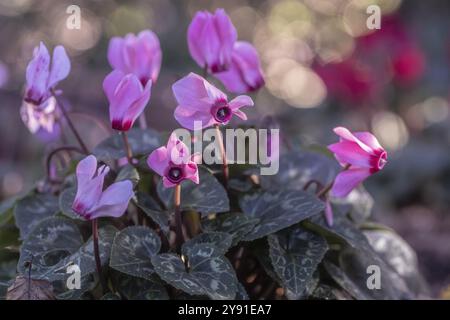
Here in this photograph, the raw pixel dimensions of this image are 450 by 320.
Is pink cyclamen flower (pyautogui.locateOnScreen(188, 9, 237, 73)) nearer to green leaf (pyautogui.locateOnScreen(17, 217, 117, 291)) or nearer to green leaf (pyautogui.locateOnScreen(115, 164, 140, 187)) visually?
green leaf (pyautogui.locateOnScreen(115, 164, 140, 187))

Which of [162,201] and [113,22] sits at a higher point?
[113,22]

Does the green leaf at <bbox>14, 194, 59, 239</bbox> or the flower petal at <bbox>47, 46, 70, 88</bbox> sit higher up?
the flower petal at <bbox>47, 46, 70, 88</bbox>

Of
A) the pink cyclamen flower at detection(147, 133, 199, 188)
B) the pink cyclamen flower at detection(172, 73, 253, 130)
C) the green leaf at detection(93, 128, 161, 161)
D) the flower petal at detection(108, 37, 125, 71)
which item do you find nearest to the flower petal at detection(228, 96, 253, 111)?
the pink cyclamen flower at detection(172, 73, 253, 130)

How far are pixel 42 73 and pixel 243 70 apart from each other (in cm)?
48

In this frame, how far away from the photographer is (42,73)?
154cm

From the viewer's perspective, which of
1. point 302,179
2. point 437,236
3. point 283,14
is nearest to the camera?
point 302,179

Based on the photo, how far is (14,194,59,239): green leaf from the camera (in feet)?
5.63

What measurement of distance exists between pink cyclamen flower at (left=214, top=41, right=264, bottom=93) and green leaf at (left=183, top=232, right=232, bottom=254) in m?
0.41

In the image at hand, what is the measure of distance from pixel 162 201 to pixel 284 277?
349 millimetres

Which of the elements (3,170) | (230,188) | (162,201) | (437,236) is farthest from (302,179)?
(3,170)

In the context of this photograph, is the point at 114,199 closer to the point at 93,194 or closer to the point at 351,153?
the point at 93,194

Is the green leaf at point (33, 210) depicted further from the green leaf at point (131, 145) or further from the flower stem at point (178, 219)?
the flower stem at point (178, 219)

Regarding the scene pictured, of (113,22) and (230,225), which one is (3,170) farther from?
(113,22)
